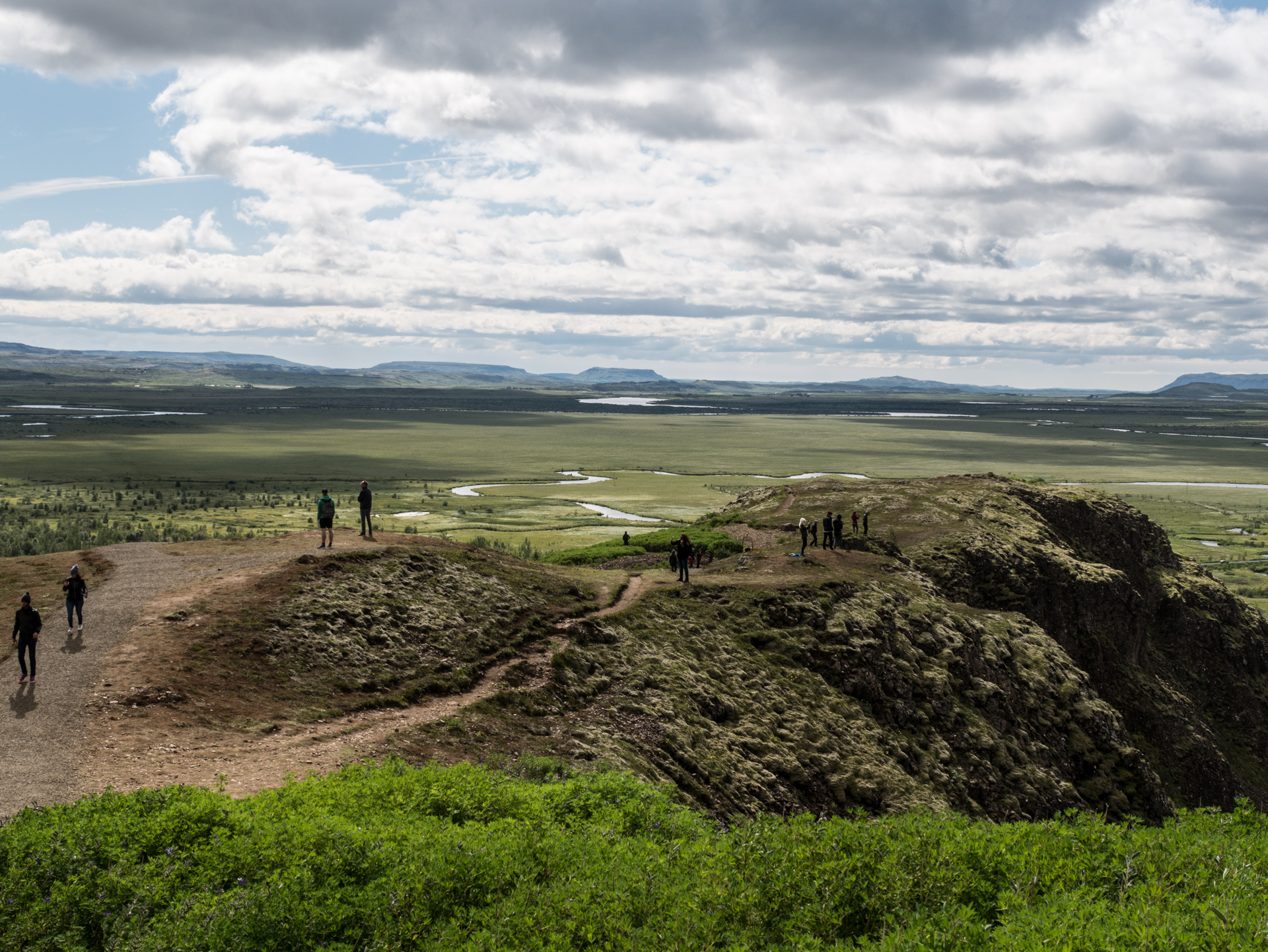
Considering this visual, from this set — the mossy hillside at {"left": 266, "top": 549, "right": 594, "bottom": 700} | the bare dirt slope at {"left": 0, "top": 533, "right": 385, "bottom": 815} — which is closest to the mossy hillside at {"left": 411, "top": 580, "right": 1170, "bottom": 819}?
the mossy hillside at {"left": 266, "top": 549, "right": 594, "bottom": 700}

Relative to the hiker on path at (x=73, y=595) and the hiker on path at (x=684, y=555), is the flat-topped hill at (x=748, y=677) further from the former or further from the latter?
the hiker on path at (x=73, y=595)

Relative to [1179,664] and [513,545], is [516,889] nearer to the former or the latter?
[1179,664]

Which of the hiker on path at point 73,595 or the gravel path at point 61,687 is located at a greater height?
the hiker on path at point 73,595

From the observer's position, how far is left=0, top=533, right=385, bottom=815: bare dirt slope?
18688 millimetres

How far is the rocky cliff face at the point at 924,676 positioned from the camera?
2897 cm

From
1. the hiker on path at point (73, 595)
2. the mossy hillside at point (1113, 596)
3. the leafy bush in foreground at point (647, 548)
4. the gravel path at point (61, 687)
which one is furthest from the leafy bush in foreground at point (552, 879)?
the mossy hillside at point (1113, 596)

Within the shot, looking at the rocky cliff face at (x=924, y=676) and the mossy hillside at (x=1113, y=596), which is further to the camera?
the mossy hillside at (x=1113, y=596)

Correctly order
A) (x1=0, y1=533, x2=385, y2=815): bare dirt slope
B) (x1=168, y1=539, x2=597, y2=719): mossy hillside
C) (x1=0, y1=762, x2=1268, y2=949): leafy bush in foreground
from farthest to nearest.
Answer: (x1=168, y1=539, x2=597, y2=719): mossy hillside < (x1=0, y1=533, x2=385, y2=815): bare dirt slope < (x1=0, y1=762, x2=1268, y2=949): leafy bush in foreground

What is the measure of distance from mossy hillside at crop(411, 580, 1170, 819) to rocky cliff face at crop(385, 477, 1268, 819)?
0.10m

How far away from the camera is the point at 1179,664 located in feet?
204

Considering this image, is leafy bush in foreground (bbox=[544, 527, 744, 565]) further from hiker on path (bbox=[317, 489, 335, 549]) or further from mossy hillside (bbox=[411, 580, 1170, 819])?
hiker on path (bbox=[317, 489, 335, 549])

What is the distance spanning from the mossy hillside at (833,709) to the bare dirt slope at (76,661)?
28.7 ft

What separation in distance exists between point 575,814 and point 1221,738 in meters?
56.1

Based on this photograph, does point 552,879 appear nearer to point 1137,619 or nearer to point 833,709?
point 833,709
